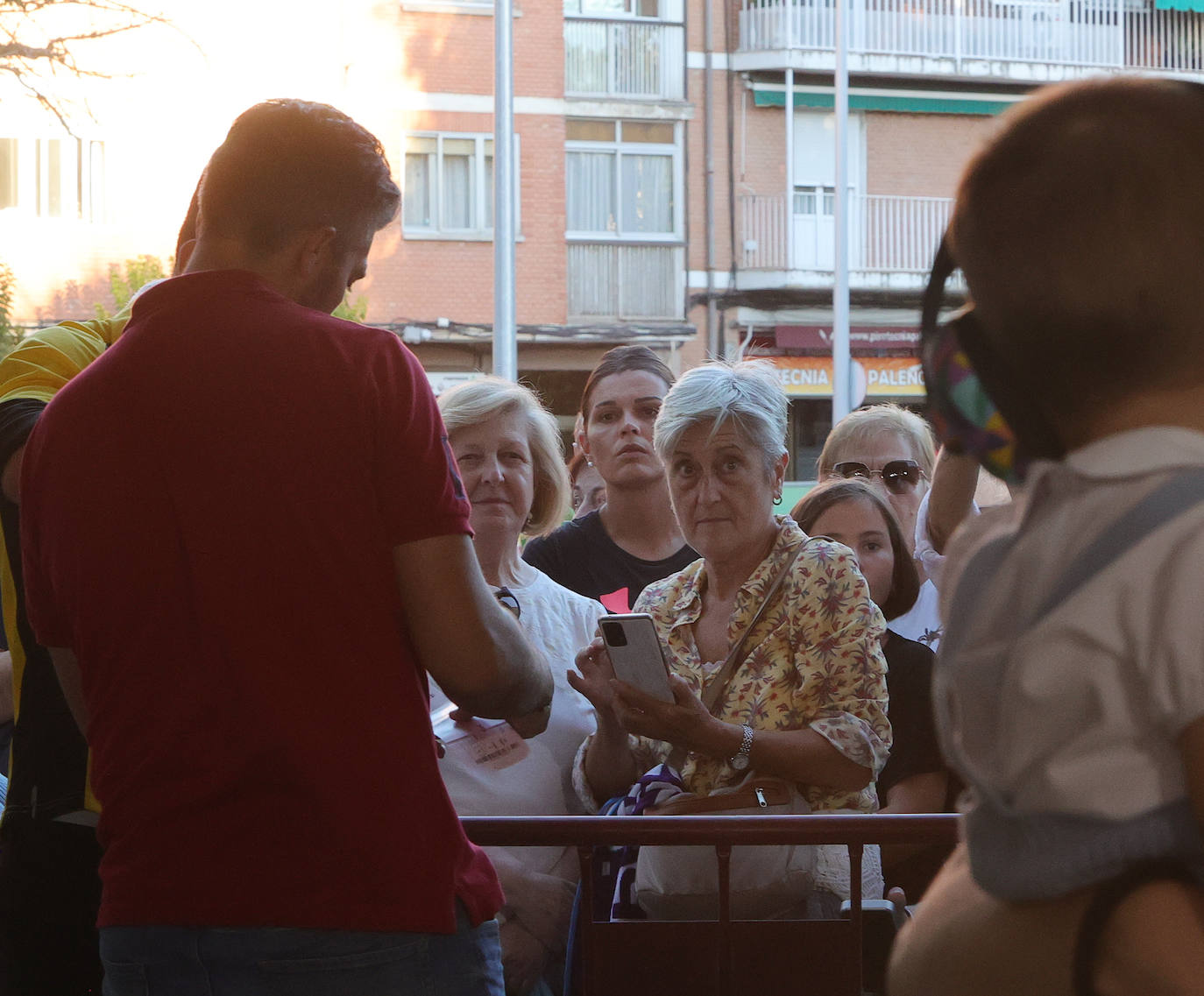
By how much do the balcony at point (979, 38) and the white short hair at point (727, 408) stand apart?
1715cm

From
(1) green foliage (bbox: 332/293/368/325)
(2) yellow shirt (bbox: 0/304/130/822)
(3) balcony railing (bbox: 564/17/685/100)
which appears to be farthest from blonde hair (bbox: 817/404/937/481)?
(3) balcony railing (bbox: 564/17/685/100)

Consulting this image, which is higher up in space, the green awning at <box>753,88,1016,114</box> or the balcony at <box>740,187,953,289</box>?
the green awning at <box>753,88,1016,114</box>

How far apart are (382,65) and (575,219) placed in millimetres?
3166

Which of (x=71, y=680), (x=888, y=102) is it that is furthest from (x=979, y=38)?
(x=71, y=680)

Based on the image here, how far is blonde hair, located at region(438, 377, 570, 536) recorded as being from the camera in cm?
319

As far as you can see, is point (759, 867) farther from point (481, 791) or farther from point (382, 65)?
point (382, 65)

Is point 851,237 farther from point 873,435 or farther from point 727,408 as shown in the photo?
point 727,408

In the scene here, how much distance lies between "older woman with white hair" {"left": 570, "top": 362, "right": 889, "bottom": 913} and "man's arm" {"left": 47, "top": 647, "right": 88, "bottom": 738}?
0.95 metres

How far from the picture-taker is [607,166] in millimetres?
18781

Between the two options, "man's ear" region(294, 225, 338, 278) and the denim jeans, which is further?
"man's ear" region(294, 225, 338, 278)

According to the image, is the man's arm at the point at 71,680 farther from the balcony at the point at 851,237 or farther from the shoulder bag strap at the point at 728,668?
the balcony at the point at 851,237

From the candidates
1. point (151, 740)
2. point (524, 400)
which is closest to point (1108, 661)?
point (151, 740)

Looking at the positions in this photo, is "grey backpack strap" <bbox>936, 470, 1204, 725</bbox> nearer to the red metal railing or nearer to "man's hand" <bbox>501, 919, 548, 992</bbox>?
the red metal railing

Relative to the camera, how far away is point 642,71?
19062mm
